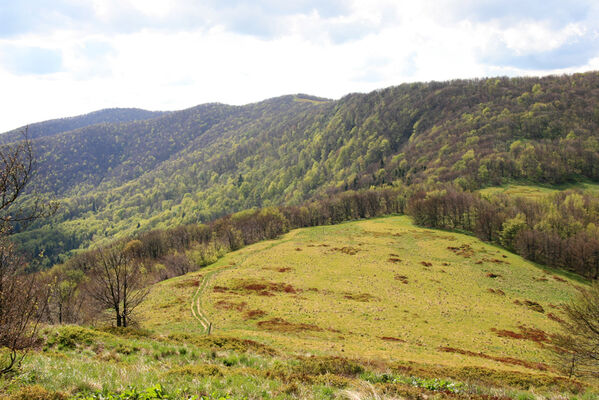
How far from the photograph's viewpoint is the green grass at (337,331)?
11109mm

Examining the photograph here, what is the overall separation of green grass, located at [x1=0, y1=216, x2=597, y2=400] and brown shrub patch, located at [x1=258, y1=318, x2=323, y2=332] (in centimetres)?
29

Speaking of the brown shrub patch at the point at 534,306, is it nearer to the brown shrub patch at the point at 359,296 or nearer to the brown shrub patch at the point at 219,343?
the brown shrub patch at the point at 359,296

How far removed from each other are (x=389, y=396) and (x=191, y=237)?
13948cm

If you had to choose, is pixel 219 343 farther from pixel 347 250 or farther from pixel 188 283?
pixel 347 250

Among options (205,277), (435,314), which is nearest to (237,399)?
(435,314)

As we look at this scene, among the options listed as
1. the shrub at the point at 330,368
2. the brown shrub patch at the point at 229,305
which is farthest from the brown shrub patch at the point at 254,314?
the shrub at the point at 330,368

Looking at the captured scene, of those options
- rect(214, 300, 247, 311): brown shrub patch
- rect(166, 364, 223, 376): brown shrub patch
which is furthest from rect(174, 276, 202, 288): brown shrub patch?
rect(166, 364, 223, 376): brown shrub patch

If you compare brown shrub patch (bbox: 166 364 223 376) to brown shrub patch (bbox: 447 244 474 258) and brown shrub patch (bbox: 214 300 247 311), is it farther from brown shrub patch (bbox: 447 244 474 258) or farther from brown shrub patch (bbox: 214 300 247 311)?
brown shrub patch (bbox: 447 244 474 258)

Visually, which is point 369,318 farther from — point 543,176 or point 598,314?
point 543,176

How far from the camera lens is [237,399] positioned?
8.96 m

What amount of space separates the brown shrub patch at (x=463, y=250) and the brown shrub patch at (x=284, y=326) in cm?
6453

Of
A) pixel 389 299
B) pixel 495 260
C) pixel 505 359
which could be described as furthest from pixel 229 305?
pixel 495 260

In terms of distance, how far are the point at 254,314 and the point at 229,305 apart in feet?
21.8

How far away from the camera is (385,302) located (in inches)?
2044
